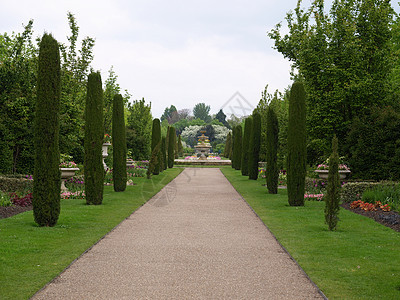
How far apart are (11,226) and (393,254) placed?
24.8 feet

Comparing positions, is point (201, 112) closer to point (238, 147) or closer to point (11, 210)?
point (238, 147)

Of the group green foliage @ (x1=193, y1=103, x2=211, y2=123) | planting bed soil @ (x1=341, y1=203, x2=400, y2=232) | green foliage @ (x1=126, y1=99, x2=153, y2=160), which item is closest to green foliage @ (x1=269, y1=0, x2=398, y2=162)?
planting bed soil @ (x1=341, y1=203, x2=400, y2=232)

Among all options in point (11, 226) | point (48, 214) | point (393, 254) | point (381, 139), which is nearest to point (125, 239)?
point (48, 214)

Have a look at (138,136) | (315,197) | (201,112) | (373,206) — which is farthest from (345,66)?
(201,112)

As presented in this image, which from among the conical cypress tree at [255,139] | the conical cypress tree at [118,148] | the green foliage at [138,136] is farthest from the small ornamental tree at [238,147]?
the conical cypress tree at [118,148]

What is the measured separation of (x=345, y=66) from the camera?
19500mm

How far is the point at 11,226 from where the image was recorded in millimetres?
8969

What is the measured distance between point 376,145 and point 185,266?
12511 mm

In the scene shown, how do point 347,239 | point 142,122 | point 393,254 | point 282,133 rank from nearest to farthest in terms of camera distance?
point 393,254
point 347,239
point 282,133
point 142,122

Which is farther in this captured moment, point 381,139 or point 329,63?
point 329,63

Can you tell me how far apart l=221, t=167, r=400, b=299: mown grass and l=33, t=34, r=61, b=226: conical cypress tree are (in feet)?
15.9

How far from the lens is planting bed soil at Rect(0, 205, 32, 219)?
10.6 metres

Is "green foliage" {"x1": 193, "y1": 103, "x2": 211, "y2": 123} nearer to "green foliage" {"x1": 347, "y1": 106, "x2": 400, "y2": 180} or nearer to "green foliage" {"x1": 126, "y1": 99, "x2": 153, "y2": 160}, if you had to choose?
"green foliage" {"x1": 126, "y1": 99, "x2": 153, "y2": 160}

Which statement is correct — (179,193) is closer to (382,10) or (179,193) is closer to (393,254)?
Answer: (393,254)
